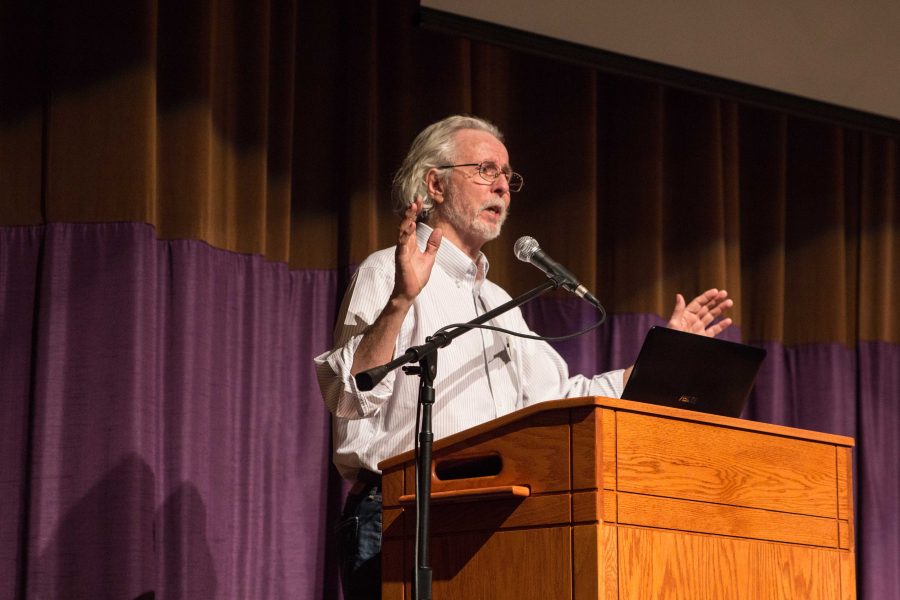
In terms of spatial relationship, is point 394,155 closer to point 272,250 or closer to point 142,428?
point 272,250

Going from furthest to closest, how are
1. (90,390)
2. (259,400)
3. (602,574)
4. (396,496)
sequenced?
(259,400)
(90,390)
(396,496)
(602,574)

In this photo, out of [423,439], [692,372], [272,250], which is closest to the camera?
[423,439]

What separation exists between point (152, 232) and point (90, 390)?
469 millimetres

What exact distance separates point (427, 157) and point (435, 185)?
9 centimetres

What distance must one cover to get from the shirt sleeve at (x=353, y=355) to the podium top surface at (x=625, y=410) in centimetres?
16

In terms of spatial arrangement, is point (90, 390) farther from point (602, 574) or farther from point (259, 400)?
point (602, 574)

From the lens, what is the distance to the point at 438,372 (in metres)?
2.57

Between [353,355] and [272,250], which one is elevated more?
[272,250]

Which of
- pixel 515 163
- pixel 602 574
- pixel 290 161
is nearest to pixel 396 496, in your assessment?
pixel 602 574

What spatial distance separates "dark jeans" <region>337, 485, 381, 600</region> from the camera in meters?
2.34

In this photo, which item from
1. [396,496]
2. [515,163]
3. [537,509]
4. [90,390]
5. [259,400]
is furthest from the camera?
[515,163]

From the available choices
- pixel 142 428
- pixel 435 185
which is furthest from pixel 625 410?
pixel 142 428

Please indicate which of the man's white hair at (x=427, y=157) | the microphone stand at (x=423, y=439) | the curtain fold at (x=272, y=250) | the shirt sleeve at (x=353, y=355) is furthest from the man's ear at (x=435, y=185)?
the microphone stand at (x=423, y=439)

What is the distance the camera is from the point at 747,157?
4648 millimetres
